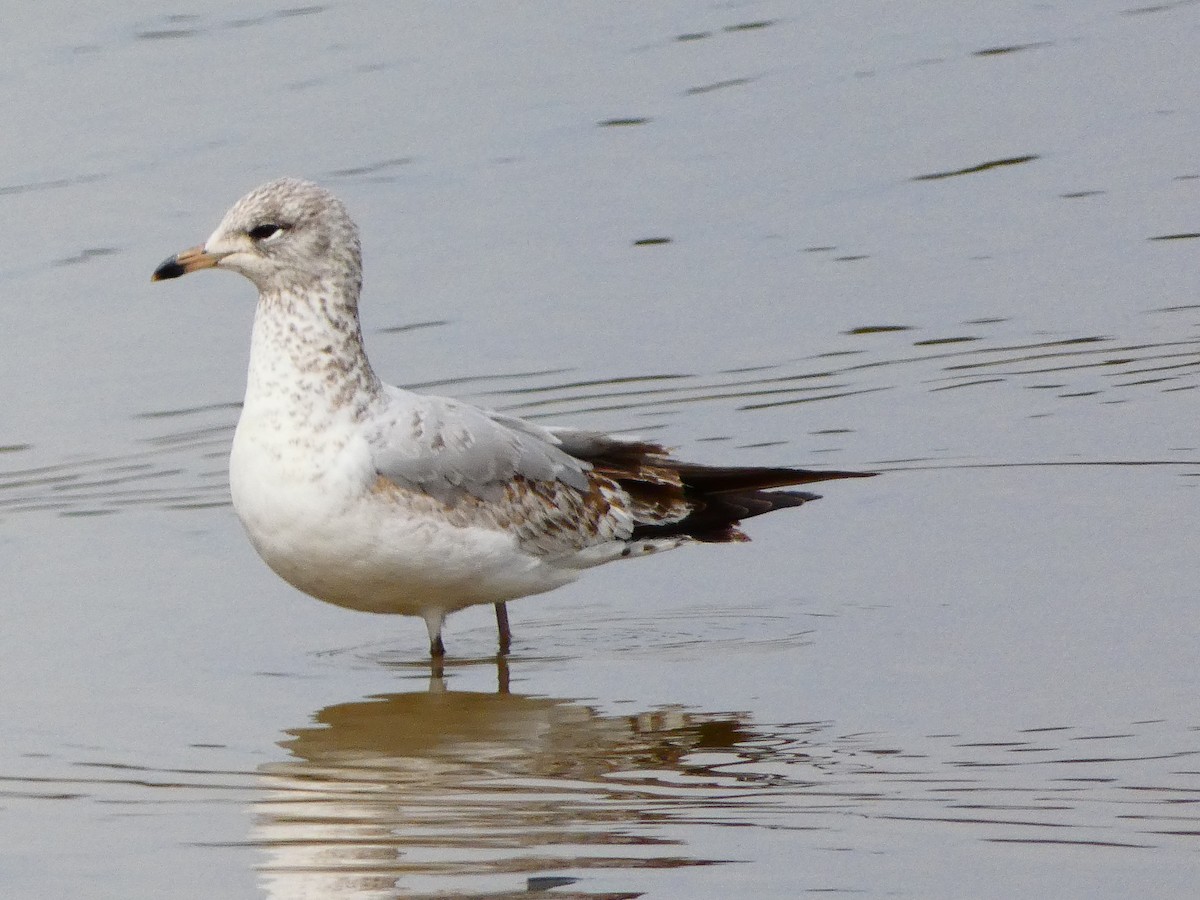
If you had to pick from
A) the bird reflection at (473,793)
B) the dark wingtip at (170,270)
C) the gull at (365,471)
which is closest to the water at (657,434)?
the bird reflection at (473,793)

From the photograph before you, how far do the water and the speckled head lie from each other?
47.6 inches

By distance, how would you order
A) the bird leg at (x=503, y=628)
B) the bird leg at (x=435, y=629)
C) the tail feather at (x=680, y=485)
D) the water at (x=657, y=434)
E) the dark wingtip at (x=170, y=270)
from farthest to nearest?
the tail feather at (x=680, y=485) → the bird leg at (x=503, y=628) → the bird leg at (x=435, y=629) → the dark wingtip at (x=170, y=270) → the water at (x=657, y=434)

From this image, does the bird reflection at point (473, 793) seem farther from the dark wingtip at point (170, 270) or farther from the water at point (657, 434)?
the dark wingtip at point (170, 270)

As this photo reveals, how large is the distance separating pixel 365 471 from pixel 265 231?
2.97 feet

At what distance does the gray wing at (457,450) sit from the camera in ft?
22.9

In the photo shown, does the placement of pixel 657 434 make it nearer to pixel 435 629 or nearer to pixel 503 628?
pixel 503 628

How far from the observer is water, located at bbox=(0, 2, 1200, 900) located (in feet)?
18.7

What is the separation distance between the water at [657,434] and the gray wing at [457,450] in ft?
1.87

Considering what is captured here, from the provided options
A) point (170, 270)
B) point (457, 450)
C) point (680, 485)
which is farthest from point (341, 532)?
point (680, 485)

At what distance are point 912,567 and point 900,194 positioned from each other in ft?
14.7

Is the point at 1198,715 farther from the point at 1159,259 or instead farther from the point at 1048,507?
the point at 1159,259

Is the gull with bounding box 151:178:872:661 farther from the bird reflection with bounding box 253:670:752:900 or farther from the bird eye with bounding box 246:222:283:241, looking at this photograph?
the bird reflection with bounding box 253:670:752:900

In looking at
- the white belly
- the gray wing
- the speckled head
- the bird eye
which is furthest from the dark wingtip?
the gray wing

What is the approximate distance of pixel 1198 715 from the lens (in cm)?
620
